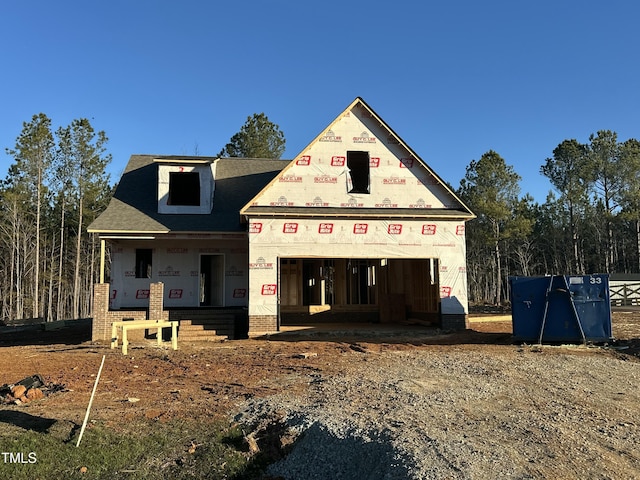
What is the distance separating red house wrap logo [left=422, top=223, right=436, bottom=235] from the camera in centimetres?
1606

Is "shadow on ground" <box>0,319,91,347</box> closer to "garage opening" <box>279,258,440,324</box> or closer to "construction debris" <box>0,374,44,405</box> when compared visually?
"garage opening" <box>279,258,440,324</box>

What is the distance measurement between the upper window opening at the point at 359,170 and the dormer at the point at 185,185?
5592 mm

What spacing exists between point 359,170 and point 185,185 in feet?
23.6

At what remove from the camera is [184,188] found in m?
19.0

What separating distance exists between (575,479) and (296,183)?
42.8 ft

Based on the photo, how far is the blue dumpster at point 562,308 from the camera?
12180mm

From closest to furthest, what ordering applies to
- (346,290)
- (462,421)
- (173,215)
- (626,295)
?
(462,421) < (173,215) < (346,290) < (626,295)

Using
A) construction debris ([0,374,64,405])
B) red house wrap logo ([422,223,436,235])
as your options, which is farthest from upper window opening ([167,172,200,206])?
construction debris ([0,374,64,405])

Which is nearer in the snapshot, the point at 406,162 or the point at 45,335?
the point at 406,162

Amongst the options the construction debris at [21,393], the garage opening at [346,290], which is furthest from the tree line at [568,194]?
the construction debris at [21,393]

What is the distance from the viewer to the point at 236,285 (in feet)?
58.4

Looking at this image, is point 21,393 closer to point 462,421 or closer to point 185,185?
point 462,421

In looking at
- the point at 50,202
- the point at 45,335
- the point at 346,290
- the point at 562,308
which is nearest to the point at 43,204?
the point at 50,202

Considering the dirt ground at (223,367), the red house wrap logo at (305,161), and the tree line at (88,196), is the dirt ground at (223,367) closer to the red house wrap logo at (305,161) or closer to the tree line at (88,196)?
the red house wrap logo at (305,161)
